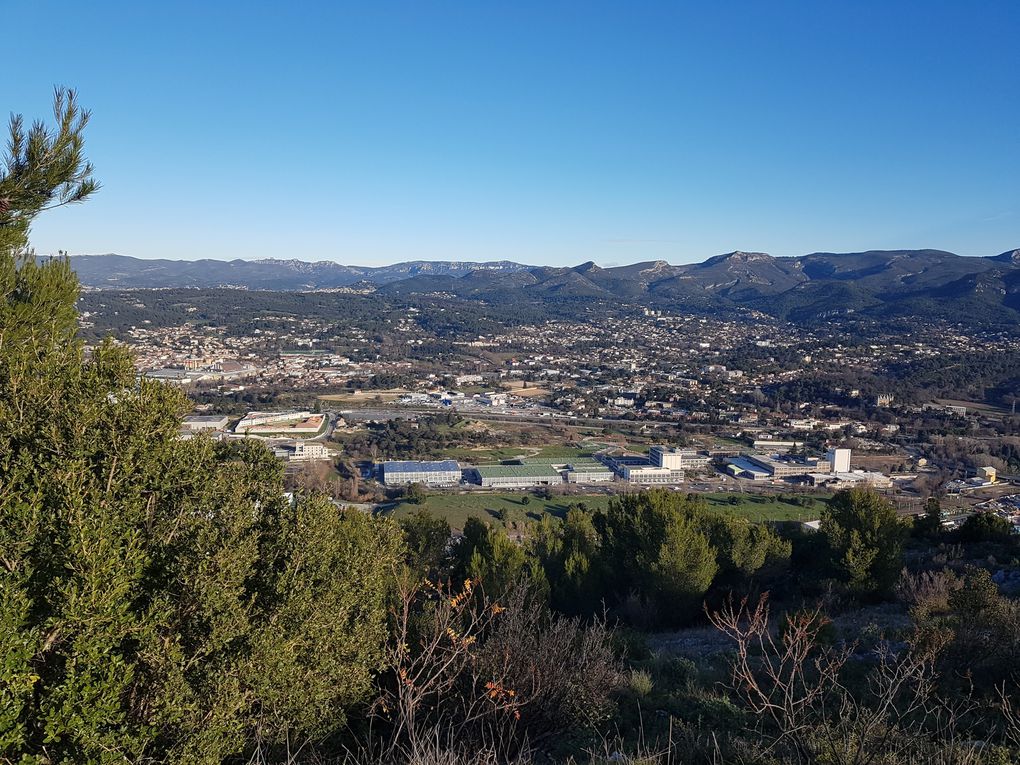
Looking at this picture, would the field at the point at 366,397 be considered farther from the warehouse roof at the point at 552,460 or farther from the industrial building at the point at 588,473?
the industrial building at the point at 588,473

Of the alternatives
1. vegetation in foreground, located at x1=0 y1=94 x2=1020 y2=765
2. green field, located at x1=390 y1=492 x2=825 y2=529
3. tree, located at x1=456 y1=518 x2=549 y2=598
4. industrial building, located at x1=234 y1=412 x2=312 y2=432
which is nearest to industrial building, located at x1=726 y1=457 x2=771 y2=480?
green field, located at x1=390 y1=492 x2=825 y2=529

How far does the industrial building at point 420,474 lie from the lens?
24828 mm

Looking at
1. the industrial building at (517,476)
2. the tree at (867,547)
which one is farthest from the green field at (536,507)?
the tree at (867,547)

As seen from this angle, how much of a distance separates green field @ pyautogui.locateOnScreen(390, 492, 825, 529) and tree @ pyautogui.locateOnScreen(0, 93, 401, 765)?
50.2 feet

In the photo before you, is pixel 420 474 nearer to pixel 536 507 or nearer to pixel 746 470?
pixel 536 507

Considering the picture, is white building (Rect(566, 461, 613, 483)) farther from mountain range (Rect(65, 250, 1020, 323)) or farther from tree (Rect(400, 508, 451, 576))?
mountain range (Rect(65, 250, 1020, 323))

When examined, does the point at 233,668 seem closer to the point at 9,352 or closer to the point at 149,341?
the point at 9,352

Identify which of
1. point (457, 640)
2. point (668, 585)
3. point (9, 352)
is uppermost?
point (9, 352)

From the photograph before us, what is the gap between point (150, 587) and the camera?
337 centimetres

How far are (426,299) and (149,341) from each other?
51247 millimetres

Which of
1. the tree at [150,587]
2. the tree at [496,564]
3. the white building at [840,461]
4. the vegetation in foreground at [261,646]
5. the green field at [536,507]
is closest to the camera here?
the tree at [150,587]

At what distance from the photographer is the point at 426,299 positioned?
101 m

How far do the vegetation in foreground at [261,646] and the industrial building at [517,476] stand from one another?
17.9m

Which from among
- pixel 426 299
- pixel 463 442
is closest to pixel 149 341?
pixel 463 442
